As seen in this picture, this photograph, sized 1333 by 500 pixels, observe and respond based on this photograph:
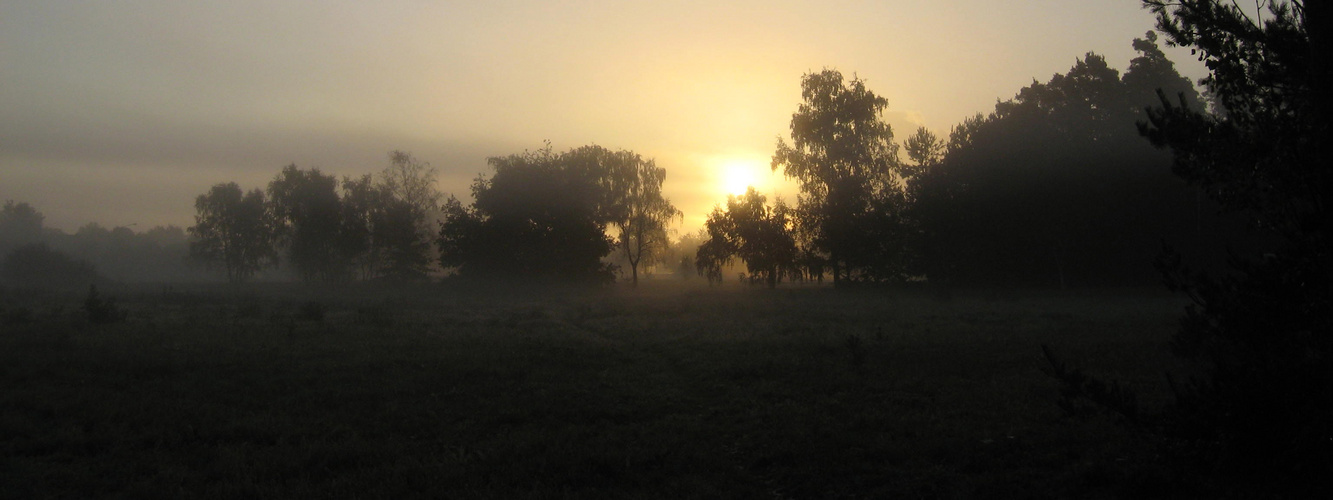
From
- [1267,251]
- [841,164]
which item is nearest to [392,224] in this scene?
[841,164]

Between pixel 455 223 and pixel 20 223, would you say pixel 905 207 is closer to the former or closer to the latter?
pixel 455 223

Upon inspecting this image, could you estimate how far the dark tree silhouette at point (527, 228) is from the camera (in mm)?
63844

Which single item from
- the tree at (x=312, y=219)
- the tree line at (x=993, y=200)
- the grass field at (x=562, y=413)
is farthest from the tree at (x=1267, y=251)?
the tree at (x=312, y=219)

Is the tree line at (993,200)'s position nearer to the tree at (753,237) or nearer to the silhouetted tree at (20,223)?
the tree at (753,237)

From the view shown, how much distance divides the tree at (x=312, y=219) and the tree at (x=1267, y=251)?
84.5 meters

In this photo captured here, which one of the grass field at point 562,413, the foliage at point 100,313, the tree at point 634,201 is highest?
the tree at point 634,201

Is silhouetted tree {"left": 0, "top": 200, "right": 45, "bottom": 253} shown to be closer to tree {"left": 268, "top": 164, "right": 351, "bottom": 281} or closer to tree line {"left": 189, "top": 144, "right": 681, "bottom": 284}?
tree line {"left": 189, "top": 144, "right": 681, "bottom": 284}

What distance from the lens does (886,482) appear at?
8125 millimetres

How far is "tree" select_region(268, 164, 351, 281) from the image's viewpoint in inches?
3191

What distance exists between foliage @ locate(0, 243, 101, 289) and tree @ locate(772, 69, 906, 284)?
72.3 metres

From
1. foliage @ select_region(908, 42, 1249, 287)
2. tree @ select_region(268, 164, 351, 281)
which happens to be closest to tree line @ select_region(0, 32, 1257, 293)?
foliage @ select_region(908, 42, 1249, 287)

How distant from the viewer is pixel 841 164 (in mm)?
53406

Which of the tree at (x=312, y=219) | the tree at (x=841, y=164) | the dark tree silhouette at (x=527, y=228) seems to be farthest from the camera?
the tree at (x=312, y=219)

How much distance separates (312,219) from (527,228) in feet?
101
